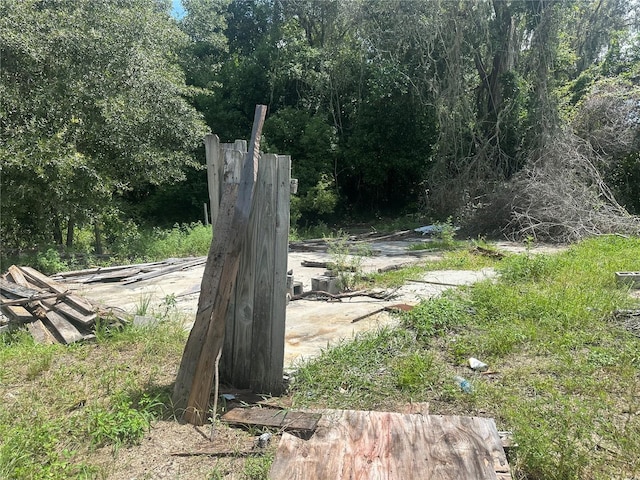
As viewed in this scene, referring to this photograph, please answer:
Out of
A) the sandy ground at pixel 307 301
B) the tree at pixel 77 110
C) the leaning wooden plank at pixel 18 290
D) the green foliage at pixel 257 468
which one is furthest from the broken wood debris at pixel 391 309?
the tree at pixel 77 110

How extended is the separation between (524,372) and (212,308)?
2352mm

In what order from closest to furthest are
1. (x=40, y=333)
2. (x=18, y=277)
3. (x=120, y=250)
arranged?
(x=40, y=333)
(x=18, y=277)
(x=120, y=250)

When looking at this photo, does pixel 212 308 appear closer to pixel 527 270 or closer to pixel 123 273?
pixel 527 270

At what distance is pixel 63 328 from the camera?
471cm

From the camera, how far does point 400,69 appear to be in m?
17.9

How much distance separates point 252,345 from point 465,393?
4.86ft

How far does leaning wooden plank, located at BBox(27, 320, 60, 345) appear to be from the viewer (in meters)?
4.58

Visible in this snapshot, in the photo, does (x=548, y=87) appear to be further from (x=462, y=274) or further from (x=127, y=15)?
(x=127, y=15)

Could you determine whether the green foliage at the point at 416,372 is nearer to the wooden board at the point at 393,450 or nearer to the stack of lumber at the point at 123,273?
the wooden board at the point at 393,450

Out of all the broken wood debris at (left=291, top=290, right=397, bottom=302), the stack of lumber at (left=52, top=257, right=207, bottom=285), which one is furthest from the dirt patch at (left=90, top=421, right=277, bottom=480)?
the stack of lumber at (left=52, top=257, right=207, bottom=285)

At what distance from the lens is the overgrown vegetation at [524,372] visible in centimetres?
269

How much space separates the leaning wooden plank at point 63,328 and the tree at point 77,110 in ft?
17.0

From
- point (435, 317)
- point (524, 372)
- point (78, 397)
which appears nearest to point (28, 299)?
point (78, 397)

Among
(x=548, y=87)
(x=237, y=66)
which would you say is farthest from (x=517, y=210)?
(x=237, y=66)
